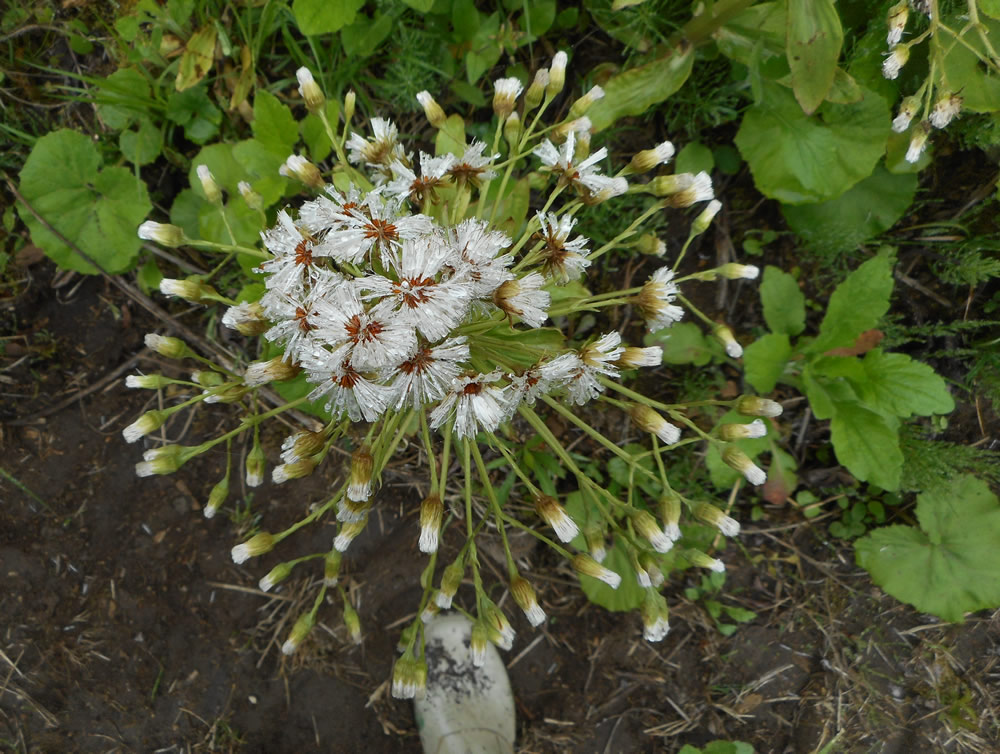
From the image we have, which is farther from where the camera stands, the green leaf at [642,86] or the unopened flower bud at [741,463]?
the green leaf at [642,86]

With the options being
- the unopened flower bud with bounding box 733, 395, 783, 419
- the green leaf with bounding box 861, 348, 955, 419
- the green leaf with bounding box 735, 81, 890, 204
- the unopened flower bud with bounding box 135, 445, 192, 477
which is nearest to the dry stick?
the unopened flower bud with bounding box 135, 445, 192, 477

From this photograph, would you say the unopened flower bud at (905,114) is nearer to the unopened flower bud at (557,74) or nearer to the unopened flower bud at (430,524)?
the unopened flower bud at (557,74)

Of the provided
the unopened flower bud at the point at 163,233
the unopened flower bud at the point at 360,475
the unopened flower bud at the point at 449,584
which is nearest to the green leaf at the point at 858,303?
the unopened flower bud at the point at 449,584

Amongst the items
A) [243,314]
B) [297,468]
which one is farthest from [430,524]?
[243,314]

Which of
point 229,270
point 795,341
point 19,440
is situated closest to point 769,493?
point 795,341

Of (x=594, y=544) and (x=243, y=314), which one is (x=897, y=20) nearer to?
(x=594, y=544)

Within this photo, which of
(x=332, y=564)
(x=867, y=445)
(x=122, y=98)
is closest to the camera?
(x=332, y=564)
